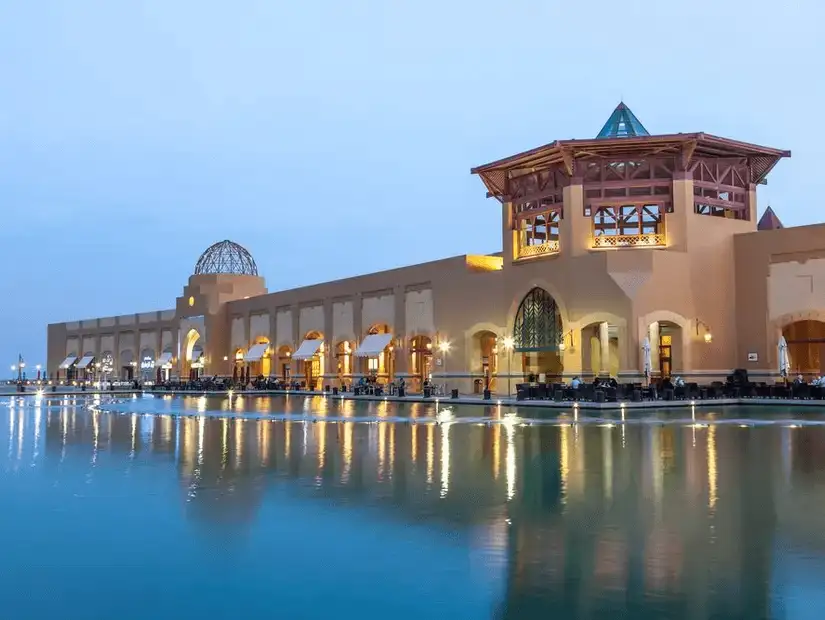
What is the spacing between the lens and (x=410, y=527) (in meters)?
8.48

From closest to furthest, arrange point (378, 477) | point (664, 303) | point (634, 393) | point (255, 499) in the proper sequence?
point (255, 499) < point (378, 477) < point (634, 393) < point (664, 303)

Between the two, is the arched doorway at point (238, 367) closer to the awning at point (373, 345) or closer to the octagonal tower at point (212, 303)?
the octagonal tower at point (212, 303)

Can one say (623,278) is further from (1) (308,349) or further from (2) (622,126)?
(1) (308,349)

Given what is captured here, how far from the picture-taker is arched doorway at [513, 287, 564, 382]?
39188mm

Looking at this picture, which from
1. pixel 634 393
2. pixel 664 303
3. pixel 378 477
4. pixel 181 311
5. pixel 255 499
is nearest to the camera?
pixel 255 499

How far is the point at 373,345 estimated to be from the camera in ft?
165

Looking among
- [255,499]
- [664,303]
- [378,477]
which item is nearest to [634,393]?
[664,303]

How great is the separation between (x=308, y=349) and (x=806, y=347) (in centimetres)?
2994

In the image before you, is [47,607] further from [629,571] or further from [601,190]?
[601,190]

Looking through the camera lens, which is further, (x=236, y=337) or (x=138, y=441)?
(x=236, y=337)

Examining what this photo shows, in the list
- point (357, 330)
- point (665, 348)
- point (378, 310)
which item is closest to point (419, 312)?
point (378, 310)

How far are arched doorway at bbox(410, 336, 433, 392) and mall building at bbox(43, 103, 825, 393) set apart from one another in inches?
3.3

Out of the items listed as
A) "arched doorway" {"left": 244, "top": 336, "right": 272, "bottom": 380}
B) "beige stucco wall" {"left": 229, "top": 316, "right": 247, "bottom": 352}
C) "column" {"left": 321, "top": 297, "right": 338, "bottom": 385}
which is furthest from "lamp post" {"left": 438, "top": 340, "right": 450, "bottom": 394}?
"beige stucco wall" {"left": 229, "top": 316, "right": 247, "bottom": 352}

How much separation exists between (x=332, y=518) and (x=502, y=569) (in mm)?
2735
